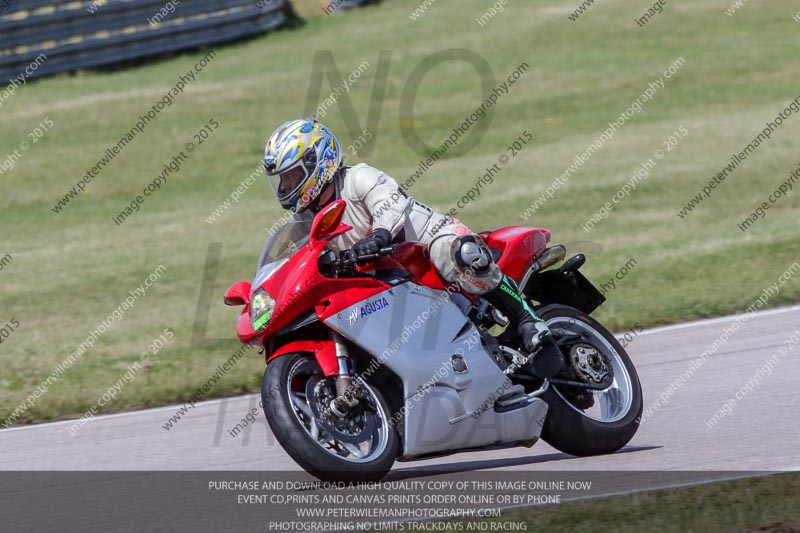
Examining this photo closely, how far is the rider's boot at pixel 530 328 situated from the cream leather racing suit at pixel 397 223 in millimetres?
188

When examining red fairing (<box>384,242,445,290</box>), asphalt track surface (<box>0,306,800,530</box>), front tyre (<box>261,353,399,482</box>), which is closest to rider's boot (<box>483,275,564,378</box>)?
red fairing (<box>384,242,445,290</box>)

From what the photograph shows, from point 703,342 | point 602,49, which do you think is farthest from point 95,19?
point 703,342

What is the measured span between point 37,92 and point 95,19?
192cm

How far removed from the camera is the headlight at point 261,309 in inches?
219

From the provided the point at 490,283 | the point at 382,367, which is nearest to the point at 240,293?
the point at 382,367

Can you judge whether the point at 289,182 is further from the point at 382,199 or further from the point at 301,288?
the point at 301,288

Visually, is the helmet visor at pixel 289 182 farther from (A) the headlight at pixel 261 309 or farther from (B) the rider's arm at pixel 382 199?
(A) the headlight at pixel 261 309

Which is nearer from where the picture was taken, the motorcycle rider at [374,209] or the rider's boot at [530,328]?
the motorcycle rider at [374,209]

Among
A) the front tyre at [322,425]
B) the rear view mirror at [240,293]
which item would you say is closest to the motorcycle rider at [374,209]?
the rear view mirror at [240,293]

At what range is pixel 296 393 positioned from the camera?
18.4 feet

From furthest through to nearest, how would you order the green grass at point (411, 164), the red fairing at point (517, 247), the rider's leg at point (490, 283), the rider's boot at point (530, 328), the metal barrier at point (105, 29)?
1. the metal barrier at point (105, 29)
2. the green grass at point (411, 164)
3. the red fairing at point (517, 247)
4. the rider's boot at point (530, 328)
5. the rider's leg at point (490, 283)

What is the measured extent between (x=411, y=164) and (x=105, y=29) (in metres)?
8.79

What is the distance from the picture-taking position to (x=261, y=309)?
5613 millimetres

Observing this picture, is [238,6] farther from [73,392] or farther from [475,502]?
[475,502]
